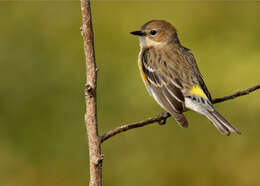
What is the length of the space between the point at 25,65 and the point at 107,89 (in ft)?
5.54

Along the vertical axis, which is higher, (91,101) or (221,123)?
(91,101)

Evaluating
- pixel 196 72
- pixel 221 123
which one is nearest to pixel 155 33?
pixel 196 72

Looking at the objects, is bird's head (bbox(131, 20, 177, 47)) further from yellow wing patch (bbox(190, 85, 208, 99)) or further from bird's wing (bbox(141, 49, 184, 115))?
yellow wing patch (bbox(190, 85, 208, 99))

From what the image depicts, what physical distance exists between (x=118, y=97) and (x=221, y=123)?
3.12 m

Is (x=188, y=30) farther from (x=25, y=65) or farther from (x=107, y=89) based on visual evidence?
(x=25, y=65)

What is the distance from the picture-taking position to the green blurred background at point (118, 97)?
6.73 metres

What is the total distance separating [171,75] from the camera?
5.81 metres

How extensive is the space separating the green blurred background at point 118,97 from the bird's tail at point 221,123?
1579 millimetres

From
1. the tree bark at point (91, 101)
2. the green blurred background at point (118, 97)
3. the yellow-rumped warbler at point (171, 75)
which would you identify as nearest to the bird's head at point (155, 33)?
the yellow-rumped warbler at point (171, 75)

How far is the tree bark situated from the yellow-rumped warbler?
6.16 feet

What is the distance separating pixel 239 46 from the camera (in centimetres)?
834

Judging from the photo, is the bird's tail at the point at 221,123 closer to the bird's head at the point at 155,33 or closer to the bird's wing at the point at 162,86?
the bird's wing at the point at 162,86

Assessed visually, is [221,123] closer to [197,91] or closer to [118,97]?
[197,91]

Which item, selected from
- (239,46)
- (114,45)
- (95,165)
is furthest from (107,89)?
(95,165)
